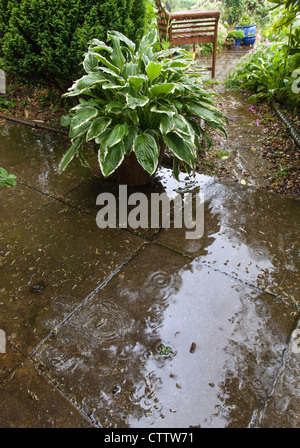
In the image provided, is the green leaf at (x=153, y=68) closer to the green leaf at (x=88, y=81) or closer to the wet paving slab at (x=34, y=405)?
the green leaf at (x=88, y=81)

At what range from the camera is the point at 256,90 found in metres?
4.66

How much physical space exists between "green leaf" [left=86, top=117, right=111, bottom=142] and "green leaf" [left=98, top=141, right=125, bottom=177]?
0.46 feet

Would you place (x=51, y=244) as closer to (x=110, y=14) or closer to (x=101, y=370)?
(x=101, y=370)

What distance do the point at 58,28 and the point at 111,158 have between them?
1.74 metres

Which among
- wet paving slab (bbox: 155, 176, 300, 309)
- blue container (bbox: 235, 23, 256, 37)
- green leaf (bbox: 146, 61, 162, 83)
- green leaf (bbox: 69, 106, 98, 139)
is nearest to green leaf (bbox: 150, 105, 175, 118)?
green leaf (bbox: 146, 61, 162, 83)

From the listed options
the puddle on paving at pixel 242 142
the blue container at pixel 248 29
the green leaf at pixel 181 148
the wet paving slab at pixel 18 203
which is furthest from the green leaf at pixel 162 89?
the blue container at pixel 248 29

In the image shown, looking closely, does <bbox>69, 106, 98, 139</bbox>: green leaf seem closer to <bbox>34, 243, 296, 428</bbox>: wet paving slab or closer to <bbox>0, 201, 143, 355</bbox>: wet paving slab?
<bbox>0, 201, 143, 355</bbox>: wet paving slab

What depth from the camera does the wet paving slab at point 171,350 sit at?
1.20 m

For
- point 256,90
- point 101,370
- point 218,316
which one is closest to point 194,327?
point 218,316

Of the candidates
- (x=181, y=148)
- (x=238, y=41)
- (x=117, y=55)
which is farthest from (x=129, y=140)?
(x=238, y=41)

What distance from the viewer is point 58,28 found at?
2768mm

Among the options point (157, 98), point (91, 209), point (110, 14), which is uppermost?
point (110, 14)

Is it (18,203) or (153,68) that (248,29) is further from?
(18,203)

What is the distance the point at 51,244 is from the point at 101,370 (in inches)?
38.5
